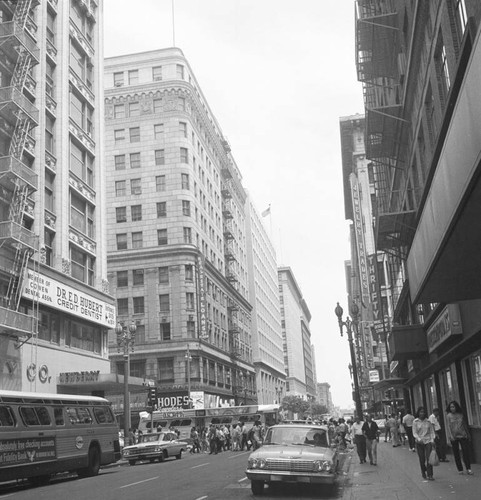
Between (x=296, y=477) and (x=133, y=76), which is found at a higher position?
(x=133, y=76)

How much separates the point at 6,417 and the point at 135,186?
58.9 meters

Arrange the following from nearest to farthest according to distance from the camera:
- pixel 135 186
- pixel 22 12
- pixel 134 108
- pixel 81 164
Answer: pixel 22 12
pixel 81 164
pixel 135 186
pixel 134 108

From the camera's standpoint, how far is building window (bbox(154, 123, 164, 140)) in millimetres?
75000

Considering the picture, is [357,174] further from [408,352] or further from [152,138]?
[408,352]

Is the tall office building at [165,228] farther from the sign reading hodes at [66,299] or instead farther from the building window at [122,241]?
the sign reading hodes at [66,299]

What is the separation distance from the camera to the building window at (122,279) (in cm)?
7306

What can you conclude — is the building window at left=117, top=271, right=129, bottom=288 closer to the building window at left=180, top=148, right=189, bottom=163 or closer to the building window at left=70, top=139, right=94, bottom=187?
the building window at left=180, top=148, right=189, bottom=163

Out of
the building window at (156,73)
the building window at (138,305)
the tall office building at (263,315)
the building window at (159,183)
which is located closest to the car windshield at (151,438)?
the building window at (138,305)

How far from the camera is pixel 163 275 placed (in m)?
71.9

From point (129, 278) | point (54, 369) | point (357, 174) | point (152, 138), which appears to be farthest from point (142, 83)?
point (54, 369)

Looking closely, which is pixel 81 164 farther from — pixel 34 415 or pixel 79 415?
→ pixel 34 415

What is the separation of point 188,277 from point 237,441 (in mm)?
31792

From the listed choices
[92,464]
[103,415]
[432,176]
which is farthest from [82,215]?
[432,176]

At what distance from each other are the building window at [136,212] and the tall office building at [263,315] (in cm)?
Answer: 4228
